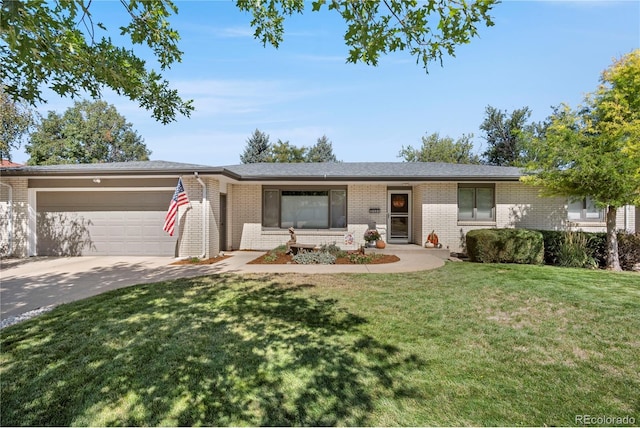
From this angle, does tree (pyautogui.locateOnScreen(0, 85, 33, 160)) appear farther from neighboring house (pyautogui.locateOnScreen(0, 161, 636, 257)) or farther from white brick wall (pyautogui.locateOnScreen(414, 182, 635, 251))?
white brick wall (pyautogui.locateOnScreen(414, 182, 635, 251))

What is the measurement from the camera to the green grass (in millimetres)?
2654

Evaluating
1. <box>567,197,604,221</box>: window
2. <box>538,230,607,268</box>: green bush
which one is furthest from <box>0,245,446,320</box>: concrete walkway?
<box>567,197,604,221</box>: window

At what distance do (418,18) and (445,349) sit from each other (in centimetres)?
352

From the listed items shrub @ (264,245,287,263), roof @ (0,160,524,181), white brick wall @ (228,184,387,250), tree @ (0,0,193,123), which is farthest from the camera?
white brick wall @ (228,184,387,250)

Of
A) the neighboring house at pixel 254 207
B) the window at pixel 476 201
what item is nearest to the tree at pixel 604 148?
the neighboring house at pixel 254 207

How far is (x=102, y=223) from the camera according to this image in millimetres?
11133

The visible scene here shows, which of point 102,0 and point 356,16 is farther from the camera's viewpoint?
point 102,0

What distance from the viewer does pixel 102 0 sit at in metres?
4.12

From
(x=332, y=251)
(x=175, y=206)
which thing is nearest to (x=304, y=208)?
(x=332, y=251)

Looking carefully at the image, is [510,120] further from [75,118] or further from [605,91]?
[75,118]

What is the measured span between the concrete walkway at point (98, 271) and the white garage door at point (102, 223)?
1.71 feet

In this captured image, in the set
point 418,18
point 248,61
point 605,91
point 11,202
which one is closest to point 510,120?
point 605,91

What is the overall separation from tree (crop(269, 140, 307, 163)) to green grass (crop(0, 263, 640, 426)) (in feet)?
102

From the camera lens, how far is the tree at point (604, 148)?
806cm
